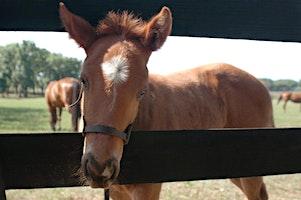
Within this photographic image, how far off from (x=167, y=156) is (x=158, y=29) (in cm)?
63

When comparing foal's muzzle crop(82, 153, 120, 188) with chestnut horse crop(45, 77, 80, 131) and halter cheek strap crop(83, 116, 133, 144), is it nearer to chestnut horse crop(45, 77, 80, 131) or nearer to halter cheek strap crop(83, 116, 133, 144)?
halter cheek strap crop(83, 116, 133, 144)

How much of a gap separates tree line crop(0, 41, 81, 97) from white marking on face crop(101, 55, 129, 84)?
39.9m

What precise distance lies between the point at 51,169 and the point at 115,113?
0.36 metres

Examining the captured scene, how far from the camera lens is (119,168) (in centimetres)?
165

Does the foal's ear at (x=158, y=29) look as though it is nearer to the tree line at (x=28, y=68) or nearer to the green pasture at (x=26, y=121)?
the green pasture at (x=26, y=121)

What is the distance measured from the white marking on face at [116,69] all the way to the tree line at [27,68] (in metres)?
39.9

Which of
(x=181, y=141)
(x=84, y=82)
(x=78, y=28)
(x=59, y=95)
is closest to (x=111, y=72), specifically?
(x=84, y=82)

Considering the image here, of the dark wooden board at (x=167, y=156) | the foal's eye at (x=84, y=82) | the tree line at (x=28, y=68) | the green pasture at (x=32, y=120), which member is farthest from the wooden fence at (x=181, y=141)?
the tree line at (x=28, y=68)

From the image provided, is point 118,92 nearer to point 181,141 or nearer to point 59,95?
point 181,141

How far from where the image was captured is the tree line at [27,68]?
145ft

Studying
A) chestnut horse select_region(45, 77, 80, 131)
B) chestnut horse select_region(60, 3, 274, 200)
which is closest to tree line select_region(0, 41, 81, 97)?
chestnut horse select_region(45, 77, 80, 131)

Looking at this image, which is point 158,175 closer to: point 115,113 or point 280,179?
point 115,113

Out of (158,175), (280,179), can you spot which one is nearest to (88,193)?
(280,179)

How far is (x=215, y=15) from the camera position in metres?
1.72
